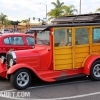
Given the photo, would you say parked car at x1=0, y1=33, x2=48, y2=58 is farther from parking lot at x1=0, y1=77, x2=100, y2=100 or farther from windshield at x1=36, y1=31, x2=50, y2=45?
windshield at x1=36, y1=31, x2=50, y2=45

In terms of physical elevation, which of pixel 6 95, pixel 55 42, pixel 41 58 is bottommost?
pixel 6 95

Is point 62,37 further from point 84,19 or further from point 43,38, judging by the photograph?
point 84,19

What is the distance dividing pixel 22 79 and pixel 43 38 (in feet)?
5.49

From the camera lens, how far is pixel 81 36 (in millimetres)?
8141

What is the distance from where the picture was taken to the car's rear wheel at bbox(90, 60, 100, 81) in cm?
820

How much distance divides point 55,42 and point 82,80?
1756 mm

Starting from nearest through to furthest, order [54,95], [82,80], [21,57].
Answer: [54,95] → [21,57] → [82,80]

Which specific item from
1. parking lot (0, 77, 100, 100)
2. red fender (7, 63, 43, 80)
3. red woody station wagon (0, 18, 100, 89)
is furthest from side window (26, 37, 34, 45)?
red fender (7, 63, 43, 80)

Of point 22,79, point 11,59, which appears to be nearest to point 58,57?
point 22,79

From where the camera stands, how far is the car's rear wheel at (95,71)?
820cm

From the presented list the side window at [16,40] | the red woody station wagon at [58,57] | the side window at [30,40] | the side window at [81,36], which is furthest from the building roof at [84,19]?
the side window at [81,36]

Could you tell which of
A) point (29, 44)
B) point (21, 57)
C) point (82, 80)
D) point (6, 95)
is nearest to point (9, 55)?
point (21, 57)

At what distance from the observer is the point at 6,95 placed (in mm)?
6652

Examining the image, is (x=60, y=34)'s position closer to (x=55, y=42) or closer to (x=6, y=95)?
(x=55, y=42)
